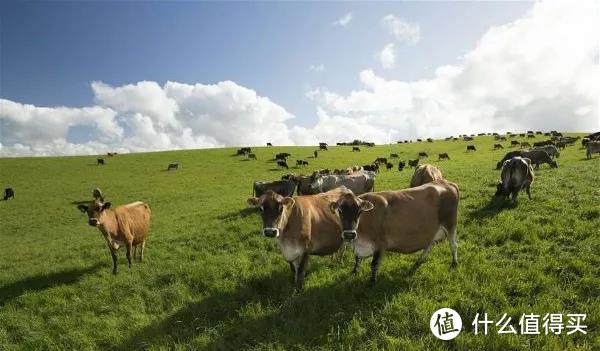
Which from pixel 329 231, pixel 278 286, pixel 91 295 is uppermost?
pixel 329 231

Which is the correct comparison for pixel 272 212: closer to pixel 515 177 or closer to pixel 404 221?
pixel 404 221

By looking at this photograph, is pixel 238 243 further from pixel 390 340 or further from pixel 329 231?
pixel 390 340

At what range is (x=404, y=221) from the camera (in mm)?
9211

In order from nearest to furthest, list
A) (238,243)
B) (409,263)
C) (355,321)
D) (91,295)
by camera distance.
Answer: (355,321) < (409,263) < (91,295) < (238,243)

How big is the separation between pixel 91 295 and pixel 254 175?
115ft

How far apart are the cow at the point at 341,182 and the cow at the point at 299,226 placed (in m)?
11.6

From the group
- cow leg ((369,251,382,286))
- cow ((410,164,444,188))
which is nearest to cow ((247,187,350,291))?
cow leg ((369,251,382,286))

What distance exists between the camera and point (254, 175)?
46.8 meters

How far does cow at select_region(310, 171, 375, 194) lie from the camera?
871 inches

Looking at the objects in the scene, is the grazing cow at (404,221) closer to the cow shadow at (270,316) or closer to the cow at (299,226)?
the cow shadow at (270,316)

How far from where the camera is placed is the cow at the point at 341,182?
22125 mm

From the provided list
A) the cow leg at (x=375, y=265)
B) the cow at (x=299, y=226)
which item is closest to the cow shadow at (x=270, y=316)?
the cow leg at (x=375, y=265)

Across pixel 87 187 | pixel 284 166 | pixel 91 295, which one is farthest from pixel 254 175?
pixel 91 295

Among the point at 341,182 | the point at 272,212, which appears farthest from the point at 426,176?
the point at 341,182
